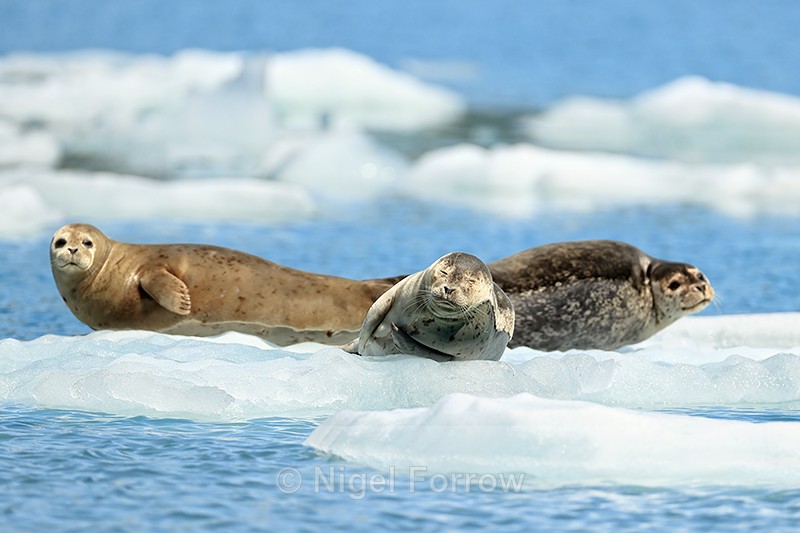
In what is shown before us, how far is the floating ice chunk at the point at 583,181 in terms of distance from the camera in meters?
14.4

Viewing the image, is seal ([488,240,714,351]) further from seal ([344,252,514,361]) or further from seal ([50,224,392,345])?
seal ([344,252,514,361])

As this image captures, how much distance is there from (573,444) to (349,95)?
1753 centimetres

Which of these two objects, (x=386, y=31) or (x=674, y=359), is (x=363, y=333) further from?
(x=386, y=31)

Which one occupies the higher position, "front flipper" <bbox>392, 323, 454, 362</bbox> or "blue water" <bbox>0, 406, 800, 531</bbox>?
"front flipper" <bbox>392, 323, 454, 362</bbox>

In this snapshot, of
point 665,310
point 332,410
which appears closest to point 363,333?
point 332,410

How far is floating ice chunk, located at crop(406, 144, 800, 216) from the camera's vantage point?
1441cm

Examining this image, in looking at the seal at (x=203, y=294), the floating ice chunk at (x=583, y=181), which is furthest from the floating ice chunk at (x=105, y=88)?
the seal at (x=203, y=294)

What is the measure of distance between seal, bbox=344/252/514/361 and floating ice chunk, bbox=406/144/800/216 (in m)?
8.86

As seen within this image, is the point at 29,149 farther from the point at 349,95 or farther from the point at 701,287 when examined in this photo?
the point at 701,287

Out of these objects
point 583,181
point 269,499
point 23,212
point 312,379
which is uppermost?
point 583,181

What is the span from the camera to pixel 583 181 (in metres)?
15.2

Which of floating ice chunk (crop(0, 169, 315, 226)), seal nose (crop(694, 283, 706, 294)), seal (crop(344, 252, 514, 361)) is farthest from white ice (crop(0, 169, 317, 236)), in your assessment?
seal (crop(344, 252, 514, 361))

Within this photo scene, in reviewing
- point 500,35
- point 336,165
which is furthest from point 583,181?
point 500,35

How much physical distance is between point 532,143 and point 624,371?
544 inches
